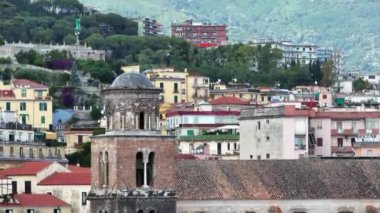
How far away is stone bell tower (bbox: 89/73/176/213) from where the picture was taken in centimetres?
8312

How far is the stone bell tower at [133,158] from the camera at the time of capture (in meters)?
83.1

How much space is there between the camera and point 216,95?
18725cm

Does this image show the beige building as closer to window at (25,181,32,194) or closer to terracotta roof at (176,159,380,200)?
window at (25,181,32,194)

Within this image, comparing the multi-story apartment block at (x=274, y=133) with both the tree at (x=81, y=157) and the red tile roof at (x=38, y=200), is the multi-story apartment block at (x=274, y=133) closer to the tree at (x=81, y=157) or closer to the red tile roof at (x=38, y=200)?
the red tile roof at (x=38, y=200)

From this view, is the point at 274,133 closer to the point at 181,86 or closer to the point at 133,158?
the point at 133,158

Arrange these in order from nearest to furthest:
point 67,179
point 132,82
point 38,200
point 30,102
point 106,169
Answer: point 106,169 < point 132,82 < point 38,200 < point 67,179 < point 30,102

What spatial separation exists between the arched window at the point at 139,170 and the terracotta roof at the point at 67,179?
24.6 m

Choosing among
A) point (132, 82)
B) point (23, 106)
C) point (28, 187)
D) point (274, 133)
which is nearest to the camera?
point (132, 82)

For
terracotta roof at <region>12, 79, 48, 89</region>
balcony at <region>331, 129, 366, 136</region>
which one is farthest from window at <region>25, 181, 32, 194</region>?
terracotta roof at <region>12, 79, 48, 89</region>

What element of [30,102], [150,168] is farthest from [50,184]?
[30,102]

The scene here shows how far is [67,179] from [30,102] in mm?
53967

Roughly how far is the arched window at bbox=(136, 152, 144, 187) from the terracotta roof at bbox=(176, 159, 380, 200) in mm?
2730

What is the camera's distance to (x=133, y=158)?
8356cm

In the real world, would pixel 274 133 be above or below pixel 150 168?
below
